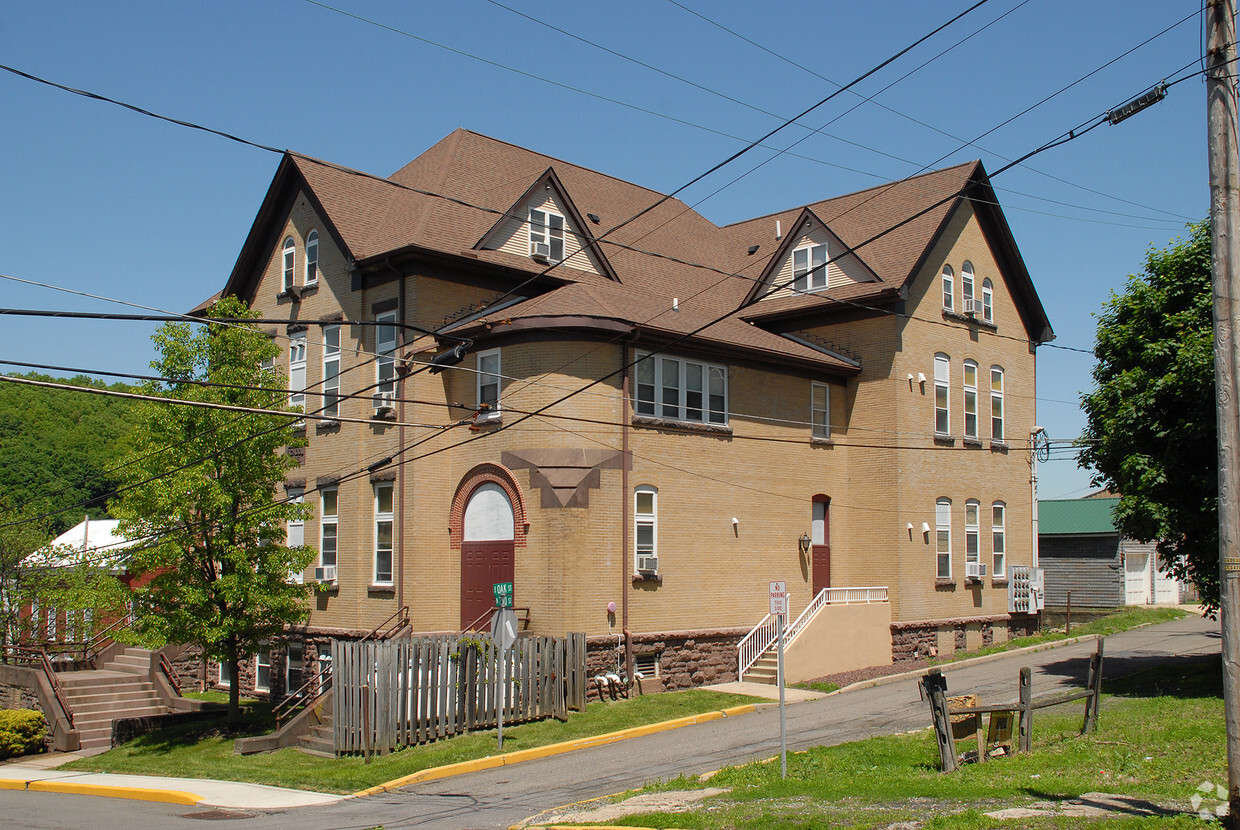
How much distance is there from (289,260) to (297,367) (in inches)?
119

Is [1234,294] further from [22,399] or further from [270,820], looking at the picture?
[22,399]

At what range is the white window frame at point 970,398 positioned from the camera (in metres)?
31.9

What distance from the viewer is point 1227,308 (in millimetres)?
10391

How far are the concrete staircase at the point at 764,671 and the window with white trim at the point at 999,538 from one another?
10631mm

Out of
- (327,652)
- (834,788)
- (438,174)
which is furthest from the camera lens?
(438,174)

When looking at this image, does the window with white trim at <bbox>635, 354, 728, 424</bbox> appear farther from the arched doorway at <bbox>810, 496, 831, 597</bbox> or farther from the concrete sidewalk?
the concrete sidewalk

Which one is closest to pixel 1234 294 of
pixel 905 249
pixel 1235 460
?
pixel 1235 460

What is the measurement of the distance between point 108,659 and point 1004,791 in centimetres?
2749

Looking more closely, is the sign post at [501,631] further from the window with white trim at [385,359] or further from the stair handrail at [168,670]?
the stair handrail at [168,670]

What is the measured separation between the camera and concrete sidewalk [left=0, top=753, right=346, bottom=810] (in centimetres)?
1593

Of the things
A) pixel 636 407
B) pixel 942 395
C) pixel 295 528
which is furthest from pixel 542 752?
pixel 942 395

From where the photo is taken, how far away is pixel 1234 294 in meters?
10.4

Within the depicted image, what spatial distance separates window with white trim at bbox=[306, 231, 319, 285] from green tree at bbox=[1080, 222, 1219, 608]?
19.2 m

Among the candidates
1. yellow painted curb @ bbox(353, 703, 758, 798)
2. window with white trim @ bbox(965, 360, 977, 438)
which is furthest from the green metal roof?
yellow painted curb @ bbox(353, 703, 758, 798)
